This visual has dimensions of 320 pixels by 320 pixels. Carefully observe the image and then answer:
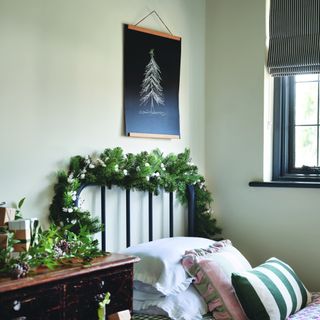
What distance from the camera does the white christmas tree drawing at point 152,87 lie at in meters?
2.83

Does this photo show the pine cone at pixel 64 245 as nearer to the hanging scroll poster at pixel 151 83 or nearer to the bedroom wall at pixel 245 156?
the hanging scroll poster at pixel 151 83

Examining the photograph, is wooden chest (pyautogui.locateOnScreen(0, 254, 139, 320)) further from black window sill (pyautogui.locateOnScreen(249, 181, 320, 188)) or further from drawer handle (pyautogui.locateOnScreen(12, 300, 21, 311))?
black window sill (pyautogui.locateOnScreen(249, 181, 320, 188))

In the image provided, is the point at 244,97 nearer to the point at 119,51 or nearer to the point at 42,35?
the point at 119,51

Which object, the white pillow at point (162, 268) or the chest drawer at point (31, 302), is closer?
the chest drawer at point (31, 302)

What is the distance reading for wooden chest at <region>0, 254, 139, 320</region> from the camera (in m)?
1.65

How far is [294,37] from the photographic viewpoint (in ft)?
9.98

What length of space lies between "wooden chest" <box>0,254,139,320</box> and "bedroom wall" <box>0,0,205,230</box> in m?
0.51

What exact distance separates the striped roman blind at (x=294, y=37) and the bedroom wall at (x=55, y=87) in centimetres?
69

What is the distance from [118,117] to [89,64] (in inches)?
12.4

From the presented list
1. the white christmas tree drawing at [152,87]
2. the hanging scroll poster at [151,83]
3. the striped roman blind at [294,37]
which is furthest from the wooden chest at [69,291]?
the striped roman blind at [294,37]

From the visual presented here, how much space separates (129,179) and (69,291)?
92 centimetres

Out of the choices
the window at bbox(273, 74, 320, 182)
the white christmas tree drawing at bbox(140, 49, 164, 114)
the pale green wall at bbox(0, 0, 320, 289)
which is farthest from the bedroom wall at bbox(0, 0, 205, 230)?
the window at bbox(273, 74, 320, 182)

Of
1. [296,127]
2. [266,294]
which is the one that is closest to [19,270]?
[266,294]

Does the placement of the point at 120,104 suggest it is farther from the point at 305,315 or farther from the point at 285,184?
the point at 305,315
